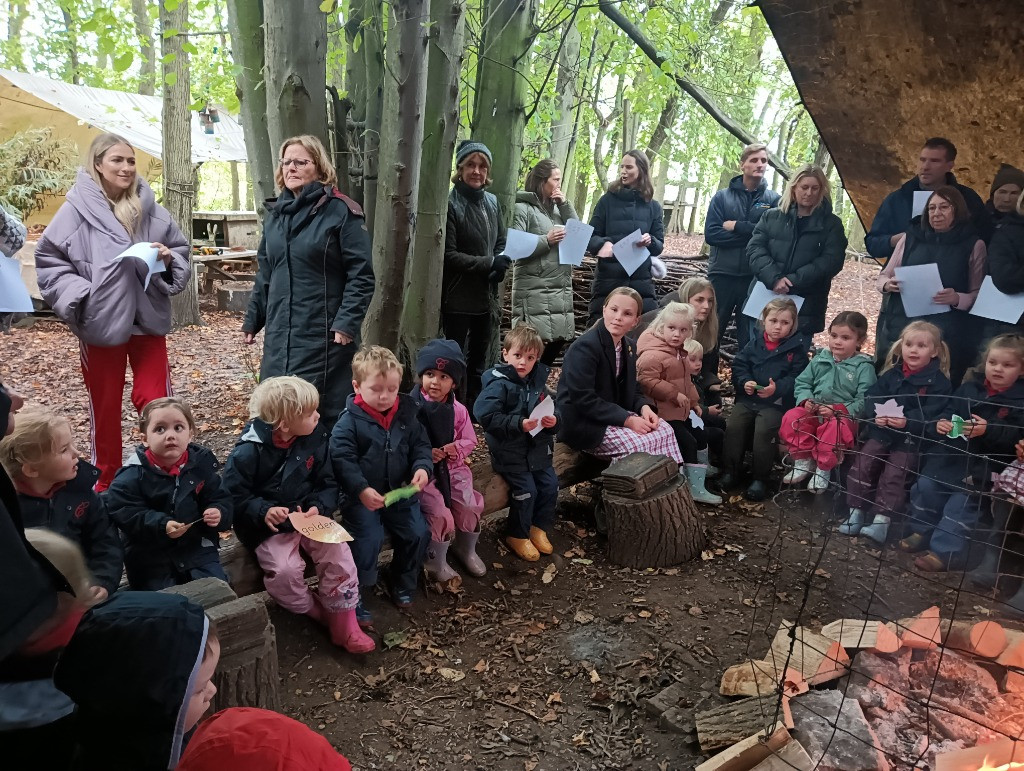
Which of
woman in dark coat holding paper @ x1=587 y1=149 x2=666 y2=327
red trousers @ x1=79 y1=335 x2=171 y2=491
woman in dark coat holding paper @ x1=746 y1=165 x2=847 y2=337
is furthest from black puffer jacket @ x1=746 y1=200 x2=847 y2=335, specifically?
red trousers @ x1=79 y1=335 x2=171 y2=491

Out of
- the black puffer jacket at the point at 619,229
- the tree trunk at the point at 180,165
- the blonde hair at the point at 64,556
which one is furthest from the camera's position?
the tree trunk at the point at 180,165

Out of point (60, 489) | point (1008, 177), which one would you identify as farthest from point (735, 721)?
point (1008, 177)

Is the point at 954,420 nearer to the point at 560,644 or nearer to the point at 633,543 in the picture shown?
A: the point at 633,543

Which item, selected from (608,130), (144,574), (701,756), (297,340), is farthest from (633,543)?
(608,130)

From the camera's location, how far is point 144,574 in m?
2.64

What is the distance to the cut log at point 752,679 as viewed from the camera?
2.66m

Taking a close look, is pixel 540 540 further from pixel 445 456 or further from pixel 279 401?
pixel 279 401

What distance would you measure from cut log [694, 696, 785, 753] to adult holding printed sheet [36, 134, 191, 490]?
2.93m

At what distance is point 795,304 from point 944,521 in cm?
166

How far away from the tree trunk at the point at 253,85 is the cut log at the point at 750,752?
3.43 metres

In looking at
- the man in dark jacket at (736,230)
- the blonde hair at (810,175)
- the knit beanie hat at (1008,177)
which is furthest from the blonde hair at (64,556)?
the man in dark jacket at (736,230)

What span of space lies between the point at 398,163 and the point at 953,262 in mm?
3297

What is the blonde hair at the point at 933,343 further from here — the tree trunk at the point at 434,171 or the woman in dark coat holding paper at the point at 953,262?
the tree trunk at the point at 434,171

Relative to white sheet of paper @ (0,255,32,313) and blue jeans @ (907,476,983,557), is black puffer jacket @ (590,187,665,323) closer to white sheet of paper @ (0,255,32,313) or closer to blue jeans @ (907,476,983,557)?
blue jeans @ (907,476,983,557)
